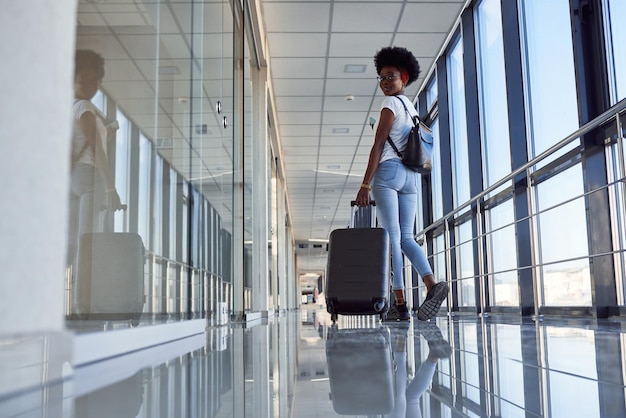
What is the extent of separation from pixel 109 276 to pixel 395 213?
4.13ft

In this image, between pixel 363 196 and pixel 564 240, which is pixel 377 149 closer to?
pixel 363 196

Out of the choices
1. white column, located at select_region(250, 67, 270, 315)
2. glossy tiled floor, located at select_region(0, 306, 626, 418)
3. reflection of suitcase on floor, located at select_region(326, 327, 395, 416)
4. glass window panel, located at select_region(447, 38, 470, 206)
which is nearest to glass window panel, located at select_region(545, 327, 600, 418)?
glossy tiled floor, located at select_region(0, 306, 626, 418)

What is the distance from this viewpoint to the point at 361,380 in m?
0.50

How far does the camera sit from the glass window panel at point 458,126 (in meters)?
3.89

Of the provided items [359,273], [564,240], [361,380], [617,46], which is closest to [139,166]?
[361,380]

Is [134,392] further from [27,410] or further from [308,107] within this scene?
[308,107]

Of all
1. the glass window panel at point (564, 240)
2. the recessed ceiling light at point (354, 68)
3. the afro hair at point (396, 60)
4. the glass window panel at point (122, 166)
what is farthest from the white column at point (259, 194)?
the glass window panel at point (122, 166)

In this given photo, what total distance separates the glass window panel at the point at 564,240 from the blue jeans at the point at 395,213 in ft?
1.66

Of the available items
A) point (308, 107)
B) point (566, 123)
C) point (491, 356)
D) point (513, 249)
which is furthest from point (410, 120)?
point (308, 107)

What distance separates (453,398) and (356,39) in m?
3.52

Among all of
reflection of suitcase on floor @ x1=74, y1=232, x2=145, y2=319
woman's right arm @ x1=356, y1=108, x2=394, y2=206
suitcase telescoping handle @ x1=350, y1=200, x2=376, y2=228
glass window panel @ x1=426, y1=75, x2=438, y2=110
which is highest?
glass window panel @ x1=426, y1=75, x2=438, y2=110

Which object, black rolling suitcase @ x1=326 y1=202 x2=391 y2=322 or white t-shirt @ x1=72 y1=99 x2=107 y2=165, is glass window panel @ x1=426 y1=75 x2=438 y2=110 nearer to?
black rolling suitcase @ x1=326 y1=202 x2=391 y2=322

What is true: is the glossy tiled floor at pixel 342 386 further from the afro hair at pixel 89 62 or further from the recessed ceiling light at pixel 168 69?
the recessed ceiling light at pixel 168 69

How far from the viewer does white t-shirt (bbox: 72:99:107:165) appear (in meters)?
0.74
